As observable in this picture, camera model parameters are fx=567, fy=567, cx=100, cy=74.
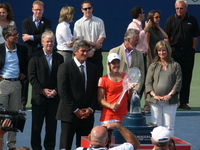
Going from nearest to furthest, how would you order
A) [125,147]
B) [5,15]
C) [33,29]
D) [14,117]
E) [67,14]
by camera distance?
[125,147] < [14,117] < [5,15] < [67,14] < [33,29]

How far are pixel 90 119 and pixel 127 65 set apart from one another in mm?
1831

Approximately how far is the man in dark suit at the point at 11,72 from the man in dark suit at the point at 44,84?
0.99ft

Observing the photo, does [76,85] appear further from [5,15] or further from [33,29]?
[33,29]

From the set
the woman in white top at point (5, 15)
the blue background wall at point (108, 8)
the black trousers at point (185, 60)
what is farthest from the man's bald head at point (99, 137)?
the blue background wall at point (108, 8)

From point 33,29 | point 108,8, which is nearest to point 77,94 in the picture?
point 33,29

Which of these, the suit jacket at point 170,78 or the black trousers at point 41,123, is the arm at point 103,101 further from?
the suit jacket at point 170,78

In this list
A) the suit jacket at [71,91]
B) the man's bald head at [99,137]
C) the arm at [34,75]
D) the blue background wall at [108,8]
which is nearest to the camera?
the man's bald head at [99,137]

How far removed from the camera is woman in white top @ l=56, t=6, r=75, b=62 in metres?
11.3

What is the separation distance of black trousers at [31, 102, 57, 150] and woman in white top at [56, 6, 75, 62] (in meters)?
2.90

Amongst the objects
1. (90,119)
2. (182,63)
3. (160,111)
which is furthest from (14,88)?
(182,63)

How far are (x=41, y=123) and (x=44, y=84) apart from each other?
0.63 metres

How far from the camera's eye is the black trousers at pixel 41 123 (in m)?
8.73

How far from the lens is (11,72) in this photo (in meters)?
8.84

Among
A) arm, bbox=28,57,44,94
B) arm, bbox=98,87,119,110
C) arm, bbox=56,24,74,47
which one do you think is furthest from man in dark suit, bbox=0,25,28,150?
arm, bbox=56,24,74,47
